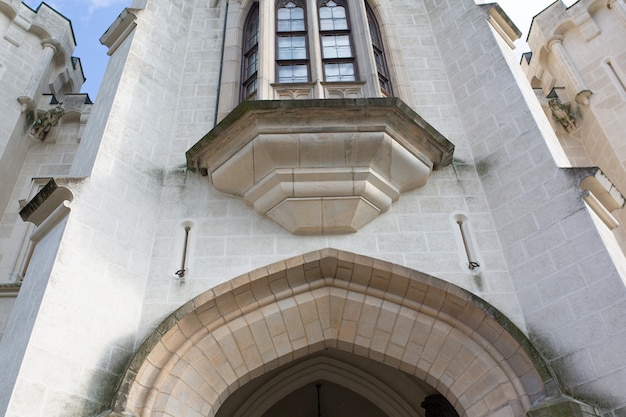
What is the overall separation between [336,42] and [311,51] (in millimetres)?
629

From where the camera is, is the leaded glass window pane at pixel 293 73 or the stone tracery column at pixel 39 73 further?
the stone tracery column at pixel 39 73

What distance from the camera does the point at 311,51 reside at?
8836 mm

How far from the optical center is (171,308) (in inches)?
253

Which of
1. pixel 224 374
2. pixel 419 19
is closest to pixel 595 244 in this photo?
pixel 224 374

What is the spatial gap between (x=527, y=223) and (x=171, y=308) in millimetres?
3893

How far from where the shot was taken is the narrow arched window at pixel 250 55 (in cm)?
891

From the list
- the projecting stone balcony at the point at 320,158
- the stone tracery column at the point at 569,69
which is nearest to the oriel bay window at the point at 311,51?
the projecting stone balcony at the point at 320,158

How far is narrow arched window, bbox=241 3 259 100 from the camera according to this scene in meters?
8.91

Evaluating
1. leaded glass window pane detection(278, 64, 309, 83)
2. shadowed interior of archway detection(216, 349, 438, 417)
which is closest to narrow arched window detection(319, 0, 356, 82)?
leaded glass window pane detection(278, 64, 309, 83)

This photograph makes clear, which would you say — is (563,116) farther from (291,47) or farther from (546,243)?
(546,243)

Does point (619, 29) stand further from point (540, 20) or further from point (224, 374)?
point (224, 374)

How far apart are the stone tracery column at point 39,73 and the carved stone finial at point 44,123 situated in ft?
0.90

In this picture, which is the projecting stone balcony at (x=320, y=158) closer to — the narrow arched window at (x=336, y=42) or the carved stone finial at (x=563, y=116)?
the narrow arched window at (x=336, y=42)

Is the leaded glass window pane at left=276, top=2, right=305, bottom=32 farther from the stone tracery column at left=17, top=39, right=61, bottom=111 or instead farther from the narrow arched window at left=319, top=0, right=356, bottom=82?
the stone tracery column at left=17, top=39, right=61, bottom=111
